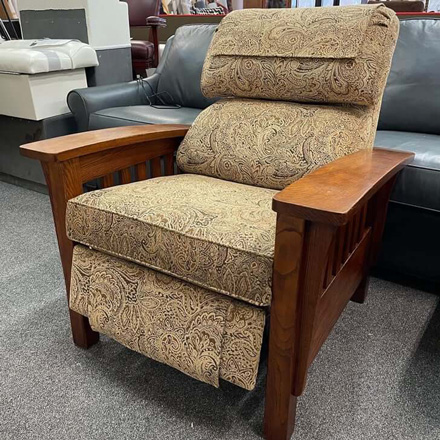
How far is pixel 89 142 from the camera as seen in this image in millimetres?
1037

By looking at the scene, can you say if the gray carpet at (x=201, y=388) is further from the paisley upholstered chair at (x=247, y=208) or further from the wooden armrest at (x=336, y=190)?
the wooden armrest at (x=336, y=190)

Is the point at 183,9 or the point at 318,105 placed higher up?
the point at 183,9

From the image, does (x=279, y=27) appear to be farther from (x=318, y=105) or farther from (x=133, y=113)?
(x=133, y=113)

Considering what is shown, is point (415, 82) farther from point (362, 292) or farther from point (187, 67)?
point (187, 67)

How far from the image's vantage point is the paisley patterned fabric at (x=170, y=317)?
83 centimetres

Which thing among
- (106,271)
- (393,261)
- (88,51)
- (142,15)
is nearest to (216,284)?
(106,271)

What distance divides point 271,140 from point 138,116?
2.73 feet

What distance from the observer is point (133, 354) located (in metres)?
1.15

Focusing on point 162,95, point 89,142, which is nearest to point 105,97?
point 162,95

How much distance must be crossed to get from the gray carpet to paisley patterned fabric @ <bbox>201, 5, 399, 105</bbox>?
0.67 m

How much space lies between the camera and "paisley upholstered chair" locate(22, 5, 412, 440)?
77 cm

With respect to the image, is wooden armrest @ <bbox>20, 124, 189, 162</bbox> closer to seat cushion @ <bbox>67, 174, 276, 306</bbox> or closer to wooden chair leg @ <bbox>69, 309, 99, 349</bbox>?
seat cushion @ <bbox>67, 174, 276, 306</bbox>

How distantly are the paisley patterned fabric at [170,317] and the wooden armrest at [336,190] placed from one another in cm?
25

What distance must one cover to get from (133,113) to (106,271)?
3.36 ft
